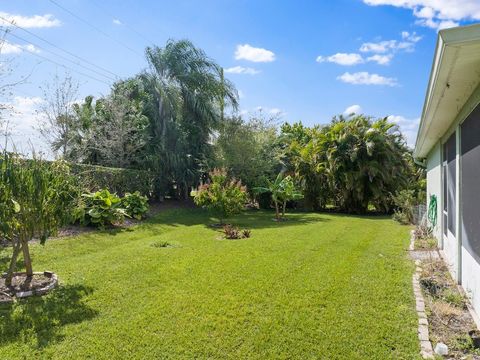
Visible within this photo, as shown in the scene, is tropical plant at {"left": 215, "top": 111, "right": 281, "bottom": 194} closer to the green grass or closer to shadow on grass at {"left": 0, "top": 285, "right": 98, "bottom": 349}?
the green grass

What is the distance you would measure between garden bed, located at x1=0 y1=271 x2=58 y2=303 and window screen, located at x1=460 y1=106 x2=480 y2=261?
556 cm

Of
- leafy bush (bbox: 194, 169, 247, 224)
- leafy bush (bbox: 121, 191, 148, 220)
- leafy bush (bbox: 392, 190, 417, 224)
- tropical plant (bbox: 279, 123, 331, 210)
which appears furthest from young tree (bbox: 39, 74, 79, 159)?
leafy bush (bbox: 392, 190, 417, 224)

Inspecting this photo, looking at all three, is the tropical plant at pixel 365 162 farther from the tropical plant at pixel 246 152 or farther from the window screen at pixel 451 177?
the window screen at pixel 451 177

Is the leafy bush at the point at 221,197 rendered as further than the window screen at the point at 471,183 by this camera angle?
Yes

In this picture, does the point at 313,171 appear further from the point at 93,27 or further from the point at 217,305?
the point at 217,305

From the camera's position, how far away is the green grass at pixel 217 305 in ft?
11.4

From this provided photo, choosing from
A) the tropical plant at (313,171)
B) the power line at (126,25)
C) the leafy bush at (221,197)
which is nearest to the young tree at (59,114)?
the power line at (126,25)

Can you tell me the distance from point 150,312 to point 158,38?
15467 mm

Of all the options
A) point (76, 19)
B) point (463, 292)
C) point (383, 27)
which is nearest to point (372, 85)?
point (383, 27)

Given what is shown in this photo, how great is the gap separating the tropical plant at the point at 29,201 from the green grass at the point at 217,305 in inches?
35.6

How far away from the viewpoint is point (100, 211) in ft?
32.4

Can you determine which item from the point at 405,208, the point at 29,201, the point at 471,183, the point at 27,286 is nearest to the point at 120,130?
the point at 29,201

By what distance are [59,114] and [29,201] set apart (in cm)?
1189

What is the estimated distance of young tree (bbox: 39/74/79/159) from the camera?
15.1 metres
